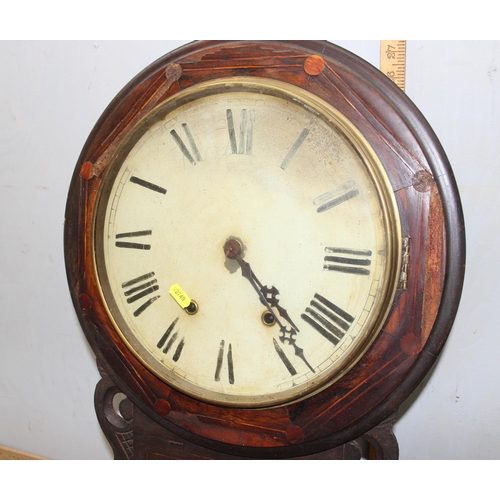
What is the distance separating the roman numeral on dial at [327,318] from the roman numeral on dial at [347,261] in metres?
0.06

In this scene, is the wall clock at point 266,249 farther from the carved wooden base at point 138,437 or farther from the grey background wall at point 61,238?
the grey background wall at point 61,238

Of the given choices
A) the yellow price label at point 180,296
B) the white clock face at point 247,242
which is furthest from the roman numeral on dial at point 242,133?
the yellow price label at point 180,296

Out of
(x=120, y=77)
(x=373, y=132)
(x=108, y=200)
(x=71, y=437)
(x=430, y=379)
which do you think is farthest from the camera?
(x=71, y=437)

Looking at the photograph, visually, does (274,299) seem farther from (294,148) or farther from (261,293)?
(294,148)

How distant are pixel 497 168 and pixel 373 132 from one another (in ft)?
1.08

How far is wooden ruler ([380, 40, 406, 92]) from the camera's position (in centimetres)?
117

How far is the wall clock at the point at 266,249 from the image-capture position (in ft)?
3.23

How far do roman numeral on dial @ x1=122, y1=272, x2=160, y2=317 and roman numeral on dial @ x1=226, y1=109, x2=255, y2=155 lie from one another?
302mm

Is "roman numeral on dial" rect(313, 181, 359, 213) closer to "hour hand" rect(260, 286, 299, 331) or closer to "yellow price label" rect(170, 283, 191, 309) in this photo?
"hour hand" rect(260, 286, 299, 331)

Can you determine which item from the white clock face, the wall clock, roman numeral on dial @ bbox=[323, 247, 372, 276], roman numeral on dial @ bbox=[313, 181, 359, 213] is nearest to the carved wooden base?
the wall clock

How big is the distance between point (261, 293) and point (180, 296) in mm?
166

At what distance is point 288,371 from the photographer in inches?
41.1
